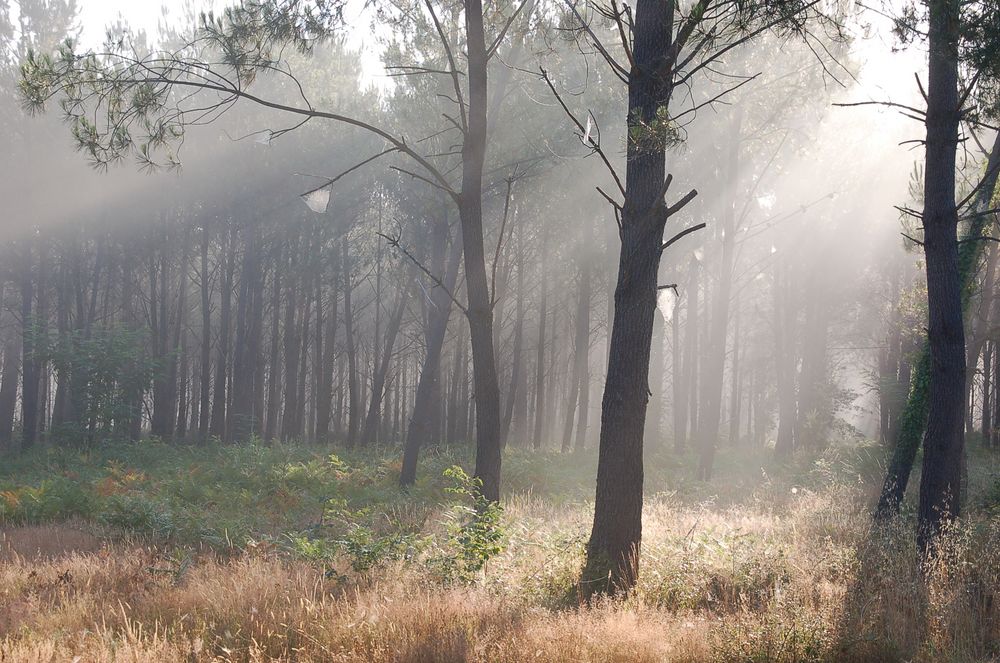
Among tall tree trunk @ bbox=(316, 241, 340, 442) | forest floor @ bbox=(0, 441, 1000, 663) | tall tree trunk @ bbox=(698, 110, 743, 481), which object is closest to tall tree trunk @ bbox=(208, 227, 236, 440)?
tall tree trunk @ bbox=(316, 241, 340, 442)

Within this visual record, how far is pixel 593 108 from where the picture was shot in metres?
17.8

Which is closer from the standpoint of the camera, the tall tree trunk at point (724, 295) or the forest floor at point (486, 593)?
the forest floor at point (486, 593)

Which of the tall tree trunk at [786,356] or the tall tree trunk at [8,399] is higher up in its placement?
the tall tree trunk at [786,356]

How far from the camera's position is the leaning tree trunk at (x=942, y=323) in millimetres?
8086

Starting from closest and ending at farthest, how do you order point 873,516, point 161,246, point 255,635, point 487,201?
point 255,635 → point 873,516 → point 487,201 → point 161,246

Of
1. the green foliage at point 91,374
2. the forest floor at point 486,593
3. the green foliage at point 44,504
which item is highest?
the green foliage at point 91,374

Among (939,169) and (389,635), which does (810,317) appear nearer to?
(939,169)

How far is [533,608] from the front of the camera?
523 centimetres

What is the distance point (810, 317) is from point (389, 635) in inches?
1052

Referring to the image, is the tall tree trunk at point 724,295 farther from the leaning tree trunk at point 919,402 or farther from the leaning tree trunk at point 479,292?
the leaning tree trunk at point 479,292

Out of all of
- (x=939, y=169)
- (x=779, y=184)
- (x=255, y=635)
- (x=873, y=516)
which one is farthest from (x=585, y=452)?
(x=255, y=635)

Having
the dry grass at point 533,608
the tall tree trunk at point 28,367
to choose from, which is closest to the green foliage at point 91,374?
the tall tree trunk at point 28,367

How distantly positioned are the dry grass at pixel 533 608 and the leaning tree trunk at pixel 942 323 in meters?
0.76

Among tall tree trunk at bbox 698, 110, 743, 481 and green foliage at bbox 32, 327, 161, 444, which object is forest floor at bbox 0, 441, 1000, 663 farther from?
green foliage at bbox 32, 327, 161, 444
